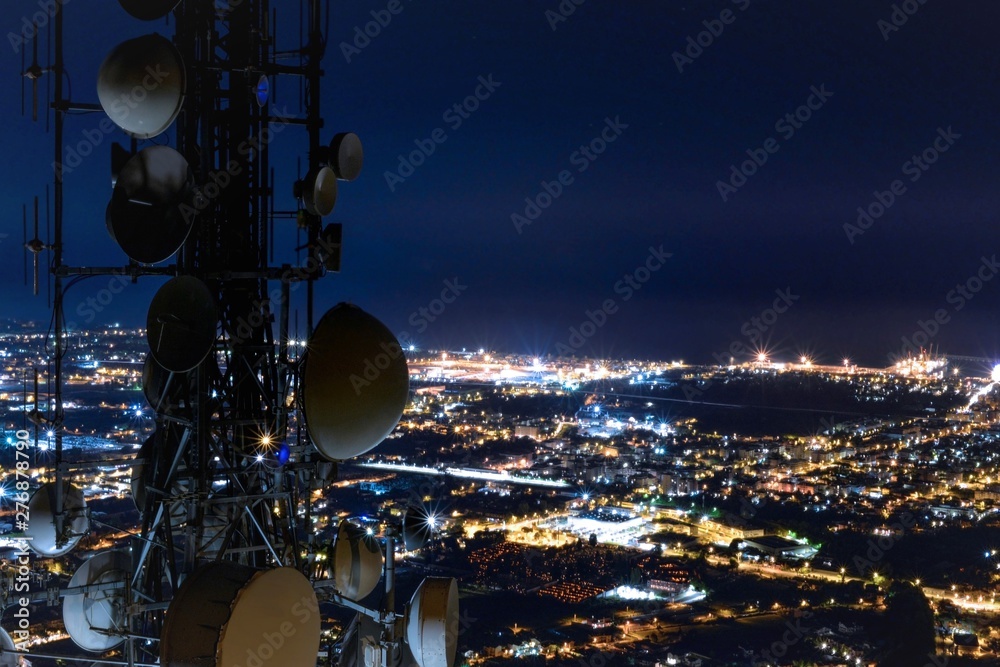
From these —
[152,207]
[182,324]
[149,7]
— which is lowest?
[182,324]

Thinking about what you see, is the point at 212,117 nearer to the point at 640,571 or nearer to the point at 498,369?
the point at 640,571

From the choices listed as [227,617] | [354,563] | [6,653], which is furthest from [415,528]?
[6,653]

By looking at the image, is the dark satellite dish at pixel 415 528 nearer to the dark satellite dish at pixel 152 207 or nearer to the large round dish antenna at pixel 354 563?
the large round dish antenna at pixel 354 563

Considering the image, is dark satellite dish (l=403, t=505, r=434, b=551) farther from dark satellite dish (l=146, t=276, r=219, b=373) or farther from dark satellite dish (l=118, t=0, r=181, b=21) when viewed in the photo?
dark satellite dish (l=118, t=0, r=181, b=21)

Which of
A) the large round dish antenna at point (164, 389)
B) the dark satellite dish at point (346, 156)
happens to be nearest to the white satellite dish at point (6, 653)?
the large round dish antenna at point (164, 389)

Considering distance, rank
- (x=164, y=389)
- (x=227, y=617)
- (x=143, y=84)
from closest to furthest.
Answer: (x=227, y=617)
(x=143, y=84)
(x=164, y=389)

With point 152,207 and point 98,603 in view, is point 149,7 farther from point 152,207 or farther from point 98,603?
point 98,603

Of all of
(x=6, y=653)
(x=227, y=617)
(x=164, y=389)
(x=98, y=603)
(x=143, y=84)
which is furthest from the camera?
(x=98, y=603)
